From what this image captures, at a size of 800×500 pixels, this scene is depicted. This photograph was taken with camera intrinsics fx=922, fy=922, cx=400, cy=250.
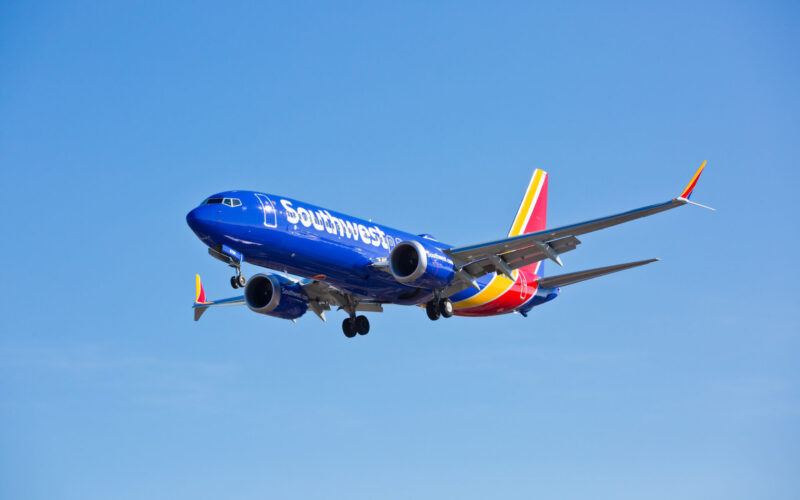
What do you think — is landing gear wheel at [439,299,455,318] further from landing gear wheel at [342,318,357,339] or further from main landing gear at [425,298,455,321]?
landing gear wheel at [342,318,357,339]

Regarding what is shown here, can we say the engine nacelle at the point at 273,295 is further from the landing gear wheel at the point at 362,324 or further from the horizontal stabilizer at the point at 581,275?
the horizontal stabilizer at the point at 581,275

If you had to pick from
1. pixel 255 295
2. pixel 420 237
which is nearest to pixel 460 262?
pixel 420 237

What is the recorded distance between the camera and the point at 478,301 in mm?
42938

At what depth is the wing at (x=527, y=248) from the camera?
A: 33.7m

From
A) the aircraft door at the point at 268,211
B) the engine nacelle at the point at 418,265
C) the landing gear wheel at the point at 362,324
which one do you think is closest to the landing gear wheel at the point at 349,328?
the landing gear wheel at the point at 362,324

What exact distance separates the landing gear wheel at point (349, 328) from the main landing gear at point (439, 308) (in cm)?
416

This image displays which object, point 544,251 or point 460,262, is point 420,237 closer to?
point 460,262

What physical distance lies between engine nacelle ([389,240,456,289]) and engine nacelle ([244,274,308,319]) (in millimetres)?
6858

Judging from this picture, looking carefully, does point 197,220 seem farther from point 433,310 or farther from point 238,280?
point 433,310

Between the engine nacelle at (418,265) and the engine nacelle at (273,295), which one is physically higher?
the engine nacelle at (273,295)

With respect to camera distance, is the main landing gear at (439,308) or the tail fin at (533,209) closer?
the main landing gear at (439,308)

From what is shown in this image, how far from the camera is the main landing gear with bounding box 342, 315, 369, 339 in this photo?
1670 inches

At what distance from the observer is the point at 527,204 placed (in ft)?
164

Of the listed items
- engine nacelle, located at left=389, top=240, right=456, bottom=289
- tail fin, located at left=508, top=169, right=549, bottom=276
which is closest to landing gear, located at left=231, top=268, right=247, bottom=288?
engine nacelle, located at left=389, top=240, right=456, bottom=289
